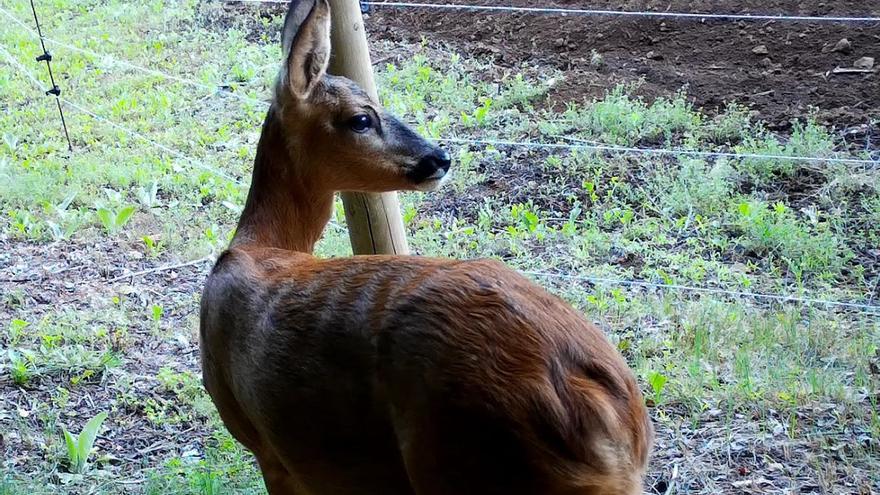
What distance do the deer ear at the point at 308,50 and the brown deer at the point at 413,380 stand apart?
0.73 meters

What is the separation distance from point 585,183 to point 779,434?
2.84m

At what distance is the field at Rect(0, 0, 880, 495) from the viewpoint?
4.67 metres

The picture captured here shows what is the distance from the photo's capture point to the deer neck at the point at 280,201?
4004mm

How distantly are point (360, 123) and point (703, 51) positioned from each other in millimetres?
5360

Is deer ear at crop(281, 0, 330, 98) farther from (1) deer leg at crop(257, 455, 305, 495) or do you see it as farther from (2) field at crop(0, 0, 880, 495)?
(2) field at crop(0, 0, 880, 495)

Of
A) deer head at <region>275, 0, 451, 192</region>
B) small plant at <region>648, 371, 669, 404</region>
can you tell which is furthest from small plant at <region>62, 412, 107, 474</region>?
small plant at <region>648, 371, 669, 404</region>

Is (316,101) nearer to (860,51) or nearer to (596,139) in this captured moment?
(596,139)

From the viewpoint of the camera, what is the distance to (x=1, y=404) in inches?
209

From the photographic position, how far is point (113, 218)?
7.17 m

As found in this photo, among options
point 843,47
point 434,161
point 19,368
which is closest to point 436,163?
point 434,161

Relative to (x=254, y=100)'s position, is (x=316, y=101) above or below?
above

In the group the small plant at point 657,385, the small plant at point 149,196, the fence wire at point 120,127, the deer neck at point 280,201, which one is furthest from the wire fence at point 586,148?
the deer neck at point 280,201

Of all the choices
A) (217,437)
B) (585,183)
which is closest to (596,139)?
(585,183)

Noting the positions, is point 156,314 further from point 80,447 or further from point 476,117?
point 476,117
